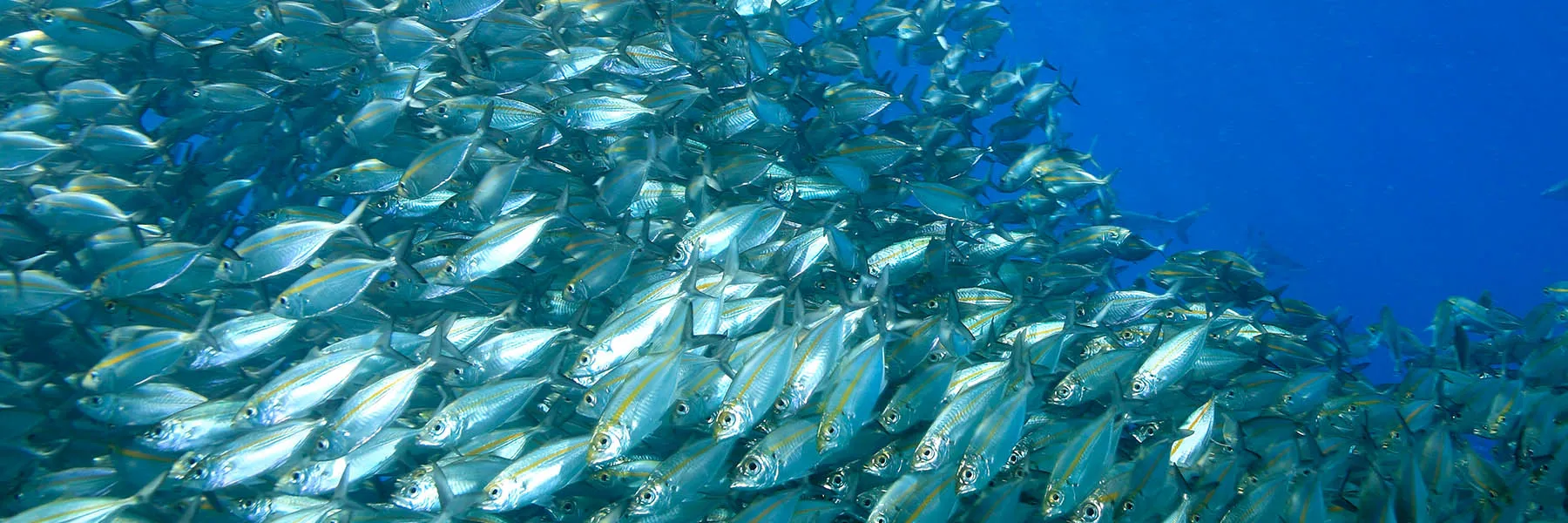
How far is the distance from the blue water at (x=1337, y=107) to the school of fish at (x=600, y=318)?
49.0 metres

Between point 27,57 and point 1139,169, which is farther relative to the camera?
point 1139,169

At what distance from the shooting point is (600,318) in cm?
408

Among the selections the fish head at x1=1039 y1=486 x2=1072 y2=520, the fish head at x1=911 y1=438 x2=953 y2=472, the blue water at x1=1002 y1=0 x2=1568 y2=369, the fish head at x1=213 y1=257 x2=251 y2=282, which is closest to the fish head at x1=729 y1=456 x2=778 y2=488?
the fish head at x1=911 y1=438 x2=953 y2=472

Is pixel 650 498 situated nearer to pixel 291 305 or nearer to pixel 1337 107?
pixel 291 305

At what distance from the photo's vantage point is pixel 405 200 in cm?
389

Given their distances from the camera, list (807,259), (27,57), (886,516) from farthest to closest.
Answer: (27,57) → (807,259) → (886,516)

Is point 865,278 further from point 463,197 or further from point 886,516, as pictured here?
point 463,197

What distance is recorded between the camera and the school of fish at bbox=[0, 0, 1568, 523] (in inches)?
109

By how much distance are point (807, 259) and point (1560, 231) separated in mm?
77452

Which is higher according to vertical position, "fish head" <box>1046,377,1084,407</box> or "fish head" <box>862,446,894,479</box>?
"fish head" <box>1046,377,1084,407</box>

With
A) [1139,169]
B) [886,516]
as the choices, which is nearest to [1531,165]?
[1139,169]

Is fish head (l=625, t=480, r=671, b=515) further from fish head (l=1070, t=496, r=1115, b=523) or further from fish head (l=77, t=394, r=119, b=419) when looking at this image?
fish head (l=77, t=394, r=119, b=419)

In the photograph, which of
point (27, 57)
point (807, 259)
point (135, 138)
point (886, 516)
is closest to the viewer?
point (886, 516)

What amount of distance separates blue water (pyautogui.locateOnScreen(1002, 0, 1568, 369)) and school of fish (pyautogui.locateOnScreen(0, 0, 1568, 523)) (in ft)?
161
